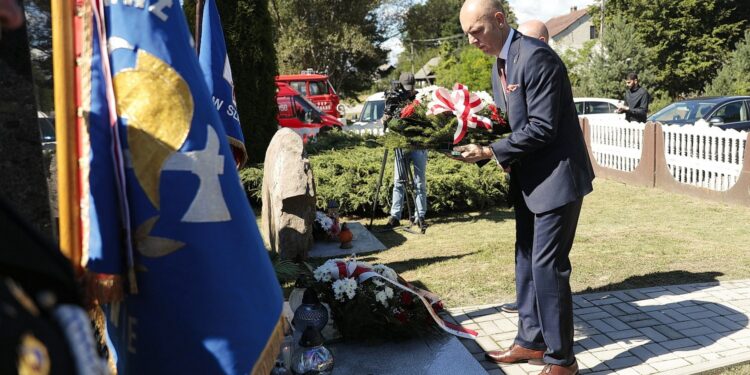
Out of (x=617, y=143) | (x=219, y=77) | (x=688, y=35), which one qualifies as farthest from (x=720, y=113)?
(x=688, y=35)

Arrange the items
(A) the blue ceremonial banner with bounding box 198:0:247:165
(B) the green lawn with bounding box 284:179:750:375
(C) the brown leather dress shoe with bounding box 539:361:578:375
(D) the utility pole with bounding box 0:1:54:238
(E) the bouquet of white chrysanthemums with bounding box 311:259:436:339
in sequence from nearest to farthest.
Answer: (D) the utility pole with bounding box 0:1:54:238 < (A) the blue ceremonial banner with bounding box 198:0:247:165 < (C) the brown leather dress shoe with bounding box 539:361:578:375 < (E) the bouquet of white chrysanthemums with bounding box 311:259:436:339 < (B) the green lawn with bounding box 284:179:750:375

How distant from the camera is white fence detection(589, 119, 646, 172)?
11328 mm

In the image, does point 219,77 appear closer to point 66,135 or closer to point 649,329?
point 66,135

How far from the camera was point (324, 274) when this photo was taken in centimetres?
418

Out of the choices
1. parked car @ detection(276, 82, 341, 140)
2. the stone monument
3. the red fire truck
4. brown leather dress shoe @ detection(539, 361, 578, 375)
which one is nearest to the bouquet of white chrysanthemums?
brown leather dress shoe @ detection(539, 361, 578, 375)

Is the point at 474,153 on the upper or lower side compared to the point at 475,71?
lower

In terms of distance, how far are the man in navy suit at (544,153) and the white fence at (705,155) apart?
6.92 m

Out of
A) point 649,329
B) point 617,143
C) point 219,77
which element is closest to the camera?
point 219,77

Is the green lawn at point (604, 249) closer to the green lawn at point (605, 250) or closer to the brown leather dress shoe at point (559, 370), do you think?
the green lawn at point (605, 250)

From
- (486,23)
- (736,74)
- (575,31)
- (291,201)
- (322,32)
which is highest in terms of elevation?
(575,31)

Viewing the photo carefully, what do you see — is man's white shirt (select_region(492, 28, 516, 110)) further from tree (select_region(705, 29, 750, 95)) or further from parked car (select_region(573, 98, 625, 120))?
tree (select_region(705, 29, 750, 95))

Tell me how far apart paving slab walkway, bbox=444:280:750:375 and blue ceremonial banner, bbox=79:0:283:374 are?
7.59 ft

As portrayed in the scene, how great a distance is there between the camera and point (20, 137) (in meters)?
2.02

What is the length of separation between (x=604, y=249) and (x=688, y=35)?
118ft
